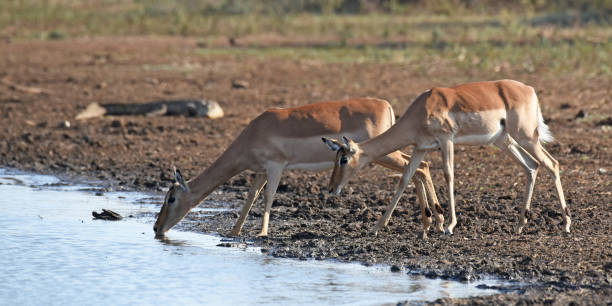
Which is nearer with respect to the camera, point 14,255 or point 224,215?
point 14,255

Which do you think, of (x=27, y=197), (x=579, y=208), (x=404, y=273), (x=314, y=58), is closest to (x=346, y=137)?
(x=404, y=273)

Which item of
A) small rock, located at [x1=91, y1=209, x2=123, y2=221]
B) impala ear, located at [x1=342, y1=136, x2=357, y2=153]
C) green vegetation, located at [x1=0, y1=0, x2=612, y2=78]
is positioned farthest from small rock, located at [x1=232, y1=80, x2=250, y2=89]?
impala ear, located at [x1=342, y1=136, x2=357, y2=153]

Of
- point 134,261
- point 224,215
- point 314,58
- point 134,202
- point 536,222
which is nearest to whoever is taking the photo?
point 134,261

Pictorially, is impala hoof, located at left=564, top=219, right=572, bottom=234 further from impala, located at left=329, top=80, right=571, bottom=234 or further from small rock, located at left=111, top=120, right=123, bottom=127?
small rock, located at left=111, top=120, right=123, bottom=127

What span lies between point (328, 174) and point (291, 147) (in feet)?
10.1

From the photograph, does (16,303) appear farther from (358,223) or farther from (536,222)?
(536,222)

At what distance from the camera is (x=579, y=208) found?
9703 mm

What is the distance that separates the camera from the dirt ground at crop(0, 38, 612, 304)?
7840 millimetres

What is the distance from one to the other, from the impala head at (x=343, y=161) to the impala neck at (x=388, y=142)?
101 millimetres

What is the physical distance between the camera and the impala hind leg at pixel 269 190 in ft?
29.5

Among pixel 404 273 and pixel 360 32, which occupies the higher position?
pixel 360 32

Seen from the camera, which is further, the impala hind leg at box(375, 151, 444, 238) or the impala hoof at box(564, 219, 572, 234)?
the impala hind leg at box(375, 151, 444, 238)

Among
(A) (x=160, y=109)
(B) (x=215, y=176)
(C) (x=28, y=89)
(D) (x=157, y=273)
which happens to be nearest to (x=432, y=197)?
(B) (x=215, y=176)

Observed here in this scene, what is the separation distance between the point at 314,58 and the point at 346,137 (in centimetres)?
1582
